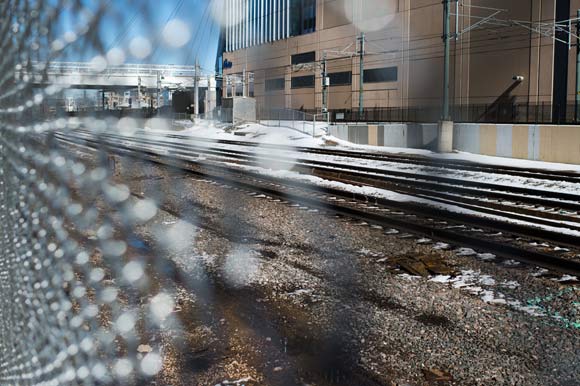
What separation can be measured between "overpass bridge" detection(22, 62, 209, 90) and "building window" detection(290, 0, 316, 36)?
0.62 m

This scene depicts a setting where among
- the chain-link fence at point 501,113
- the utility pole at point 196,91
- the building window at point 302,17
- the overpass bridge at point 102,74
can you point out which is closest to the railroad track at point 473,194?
the utility pole at point 196,91

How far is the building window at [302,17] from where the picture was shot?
1.54 m

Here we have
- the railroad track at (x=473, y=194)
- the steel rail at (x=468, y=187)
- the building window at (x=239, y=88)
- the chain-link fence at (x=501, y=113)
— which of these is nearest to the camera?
the building window at (x=239, y=88)

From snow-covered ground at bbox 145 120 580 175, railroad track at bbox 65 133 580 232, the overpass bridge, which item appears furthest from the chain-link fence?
the overpass bridge

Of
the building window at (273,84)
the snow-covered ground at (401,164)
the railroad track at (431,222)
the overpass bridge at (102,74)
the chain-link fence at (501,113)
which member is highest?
the chain-link fence at (501,113)

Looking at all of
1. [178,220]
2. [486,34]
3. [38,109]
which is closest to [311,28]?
[38,109]

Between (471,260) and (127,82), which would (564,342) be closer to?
(471,260)

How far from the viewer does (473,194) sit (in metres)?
9.33

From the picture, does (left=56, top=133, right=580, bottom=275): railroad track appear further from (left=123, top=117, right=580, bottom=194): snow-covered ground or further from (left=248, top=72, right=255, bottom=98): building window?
(left=248, top=72, right=255, bottom=98): building window

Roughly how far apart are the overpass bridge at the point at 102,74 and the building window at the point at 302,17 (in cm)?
62

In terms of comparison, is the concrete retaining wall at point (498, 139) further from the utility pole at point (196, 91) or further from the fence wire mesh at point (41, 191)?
the fence wire mesh at point (41, 191)

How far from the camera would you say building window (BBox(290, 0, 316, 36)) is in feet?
5.05

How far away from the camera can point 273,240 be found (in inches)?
226

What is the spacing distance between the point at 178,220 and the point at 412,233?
2.64m
